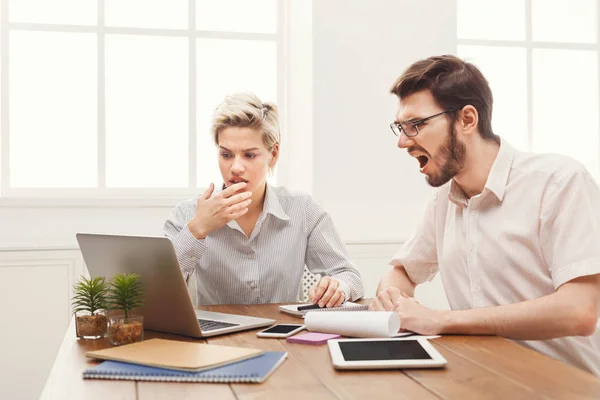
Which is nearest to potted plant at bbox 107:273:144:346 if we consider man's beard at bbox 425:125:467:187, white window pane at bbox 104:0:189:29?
man's beard at bbox 425:125:467:187

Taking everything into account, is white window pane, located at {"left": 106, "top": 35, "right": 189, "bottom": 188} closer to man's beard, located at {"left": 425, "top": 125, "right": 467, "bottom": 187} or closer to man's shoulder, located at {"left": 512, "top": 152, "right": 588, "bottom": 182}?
man's beard, located at {"left": 425, "top": 125, "right": 467, "bottom": 187}

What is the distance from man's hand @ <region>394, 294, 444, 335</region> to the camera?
145cm

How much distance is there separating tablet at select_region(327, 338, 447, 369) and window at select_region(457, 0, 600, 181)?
9.10 feet

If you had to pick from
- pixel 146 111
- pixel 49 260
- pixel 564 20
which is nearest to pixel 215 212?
pixel 49 260

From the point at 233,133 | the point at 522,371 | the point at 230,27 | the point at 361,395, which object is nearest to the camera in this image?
the point at 361,395

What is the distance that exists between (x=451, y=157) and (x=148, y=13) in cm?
217

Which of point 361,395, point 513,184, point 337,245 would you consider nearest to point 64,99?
point 337,245

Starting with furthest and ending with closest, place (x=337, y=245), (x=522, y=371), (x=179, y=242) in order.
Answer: (x=337, y=245) < (x=179, y=242) < (x=522, y=371)

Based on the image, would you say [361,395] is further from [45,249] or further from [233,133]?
[45,249]

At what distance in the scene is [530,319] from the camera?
4.85 feet

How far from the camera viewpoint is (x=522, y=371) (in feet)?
3.74

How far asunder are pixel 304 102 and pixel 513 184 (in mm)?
1799

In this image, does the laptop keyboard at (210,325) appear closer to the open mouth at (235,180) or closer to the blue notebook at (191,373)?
→ the blue notebook at (191,373)

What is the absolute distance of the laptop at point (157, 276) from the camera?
1394 millimetres
